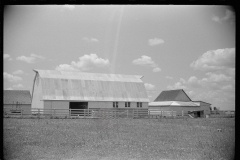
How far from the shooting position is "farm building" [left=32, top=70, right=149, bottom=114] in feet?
118

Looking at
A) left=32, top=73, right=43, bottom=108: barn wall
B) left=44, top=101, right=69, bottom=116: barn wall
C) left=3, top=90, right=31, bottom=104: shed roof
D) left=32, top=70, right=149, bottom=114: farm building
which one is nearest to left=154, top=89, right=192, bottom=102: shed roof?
left=32, top=70, right=149, bottom=114: farm building

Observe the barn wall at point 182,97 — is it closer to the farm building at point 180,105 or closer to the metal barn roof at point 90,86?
the farm building at point 180,105

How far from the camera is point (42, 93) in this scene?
3553 centimetres

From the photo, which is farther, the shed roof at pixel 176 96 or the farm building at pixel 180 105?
the shed roof at pixel 176 96

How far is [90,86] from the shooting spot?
38906mm

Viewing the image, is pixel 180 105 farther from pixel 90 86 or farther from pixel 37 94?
pixel 37 94

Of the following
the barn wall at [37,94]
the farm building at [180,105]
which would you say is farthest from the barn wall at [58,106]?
the farm building at [180,105]

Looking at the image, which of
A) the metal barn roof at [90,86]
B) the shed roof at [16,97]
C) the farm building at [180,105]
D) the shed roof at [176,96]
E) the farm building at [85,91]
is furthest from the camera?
the shed roof at [176,96]

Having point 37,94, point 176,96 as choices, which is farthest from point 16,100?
point 176,96

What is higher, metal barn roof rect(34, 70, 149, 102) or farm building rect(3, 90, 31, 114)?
metal barn roof rect(34, 70, 149, 102)

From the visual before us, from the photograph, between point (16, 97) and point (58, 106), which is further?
point (16, 97)

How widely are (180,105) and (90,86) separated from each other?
16.2 m

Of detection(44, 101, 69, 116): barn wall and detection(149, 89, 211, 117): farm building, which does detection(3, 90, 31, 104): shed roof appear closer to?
detection(44, 101, 69, 116): barn wall

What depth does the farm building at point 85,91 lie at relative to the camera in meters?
36.0
